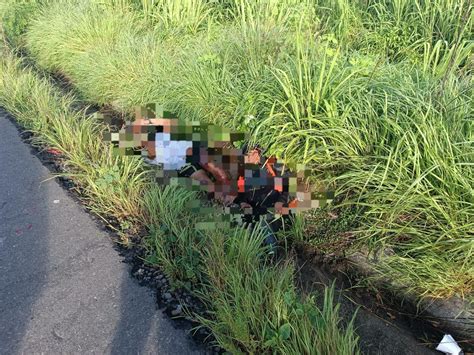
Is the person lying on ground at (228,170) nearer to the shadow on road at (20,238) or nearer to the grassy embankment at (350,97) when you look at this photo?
the grassy embankment at (350,97)

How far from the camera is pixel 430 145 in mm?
2496

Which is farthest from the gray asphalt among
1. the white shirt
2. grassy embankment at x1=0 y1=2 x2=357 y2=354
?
the white shirt

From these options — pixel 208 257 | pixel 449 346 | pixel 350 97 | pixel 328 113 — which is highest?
pixel 350 97

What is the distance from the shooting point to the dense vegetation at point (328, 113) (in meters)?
2.39

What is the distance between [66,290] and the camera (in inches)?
99.1

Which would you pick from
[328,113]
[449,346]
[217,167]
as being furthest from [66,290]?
[449,346]

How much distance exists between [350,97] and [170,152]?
1493 mm

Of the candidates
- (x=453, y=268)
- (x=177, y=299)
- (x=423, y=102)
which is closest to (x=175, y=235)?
(x=177, y=299)

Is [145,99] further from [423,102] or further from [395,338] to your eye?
[395,338]

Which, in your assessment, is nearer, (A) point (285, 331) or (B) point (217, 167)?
(A) point (285, 331)

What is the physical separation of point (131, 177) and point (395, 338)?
7.01 ft

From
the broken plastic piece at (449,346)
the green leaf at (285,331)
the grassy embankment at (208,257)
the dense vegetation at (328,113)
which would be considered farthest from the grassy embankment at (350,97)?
the green leaf at (285,331)

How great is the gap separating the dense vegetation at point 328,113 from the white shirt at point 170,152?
0.22 meters

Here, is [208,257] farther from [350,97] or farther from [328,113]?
[350,97]
